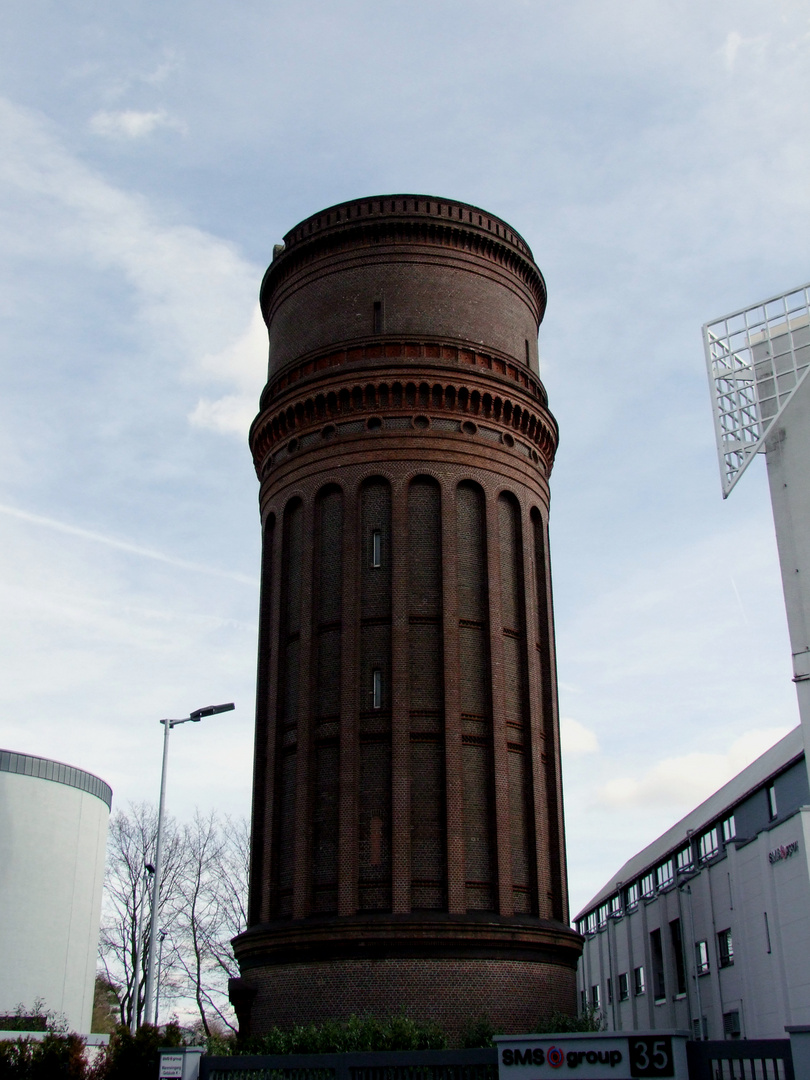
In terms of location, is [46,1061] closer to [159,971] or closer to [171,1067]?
[171,1067]

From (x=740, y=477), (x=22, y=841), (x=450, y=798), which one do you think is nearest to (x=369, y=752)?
(x=450, y=798)

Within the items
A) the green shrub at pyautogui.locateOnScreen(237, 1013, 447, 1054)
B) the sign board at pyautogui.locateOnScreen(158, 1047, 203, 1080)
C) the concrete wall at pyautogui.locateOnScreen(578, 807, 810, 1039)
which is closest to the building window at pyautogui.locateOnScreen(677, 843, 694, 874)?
the concrete wall at pyautogui.locateOnScreen(578, 807, 810, 1039)

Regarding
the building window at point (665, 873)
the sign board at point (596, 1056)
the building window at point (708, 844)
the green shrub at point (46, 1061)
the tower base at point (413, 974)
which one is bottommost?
the green shrub at point (46, 1061)

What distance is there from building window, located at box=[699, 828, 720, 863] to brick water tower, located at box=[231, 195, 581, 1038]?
45.5ft

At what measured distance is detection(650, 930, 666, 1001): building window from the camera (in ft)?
149

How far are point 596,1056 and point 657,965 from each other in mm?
31432

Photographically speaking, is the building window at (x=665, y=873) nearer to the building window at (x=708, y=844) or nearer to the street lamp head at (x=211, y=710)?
the building window at (x=708, y=844)

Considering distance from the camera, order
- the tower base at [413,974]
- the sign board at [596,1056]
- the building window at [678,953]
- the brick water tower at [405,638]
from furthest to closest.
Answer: the building window at [678,953] → the brick water tower at [405,638] → the tower base at [413,974] → the sign board at [596,1056]

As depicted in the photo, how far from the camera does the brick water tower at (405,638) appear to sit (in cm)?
2602

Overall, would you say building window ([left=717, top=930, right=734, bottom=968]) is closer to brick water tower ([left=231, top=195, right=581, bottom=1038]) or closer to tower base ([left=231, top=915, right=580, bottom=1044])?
brick water tower ([left=231, top=195, right=581, bottom=1038])

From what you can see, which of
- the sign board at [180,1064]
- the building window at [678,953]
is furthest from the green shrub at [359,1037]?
the building window at [678,953]

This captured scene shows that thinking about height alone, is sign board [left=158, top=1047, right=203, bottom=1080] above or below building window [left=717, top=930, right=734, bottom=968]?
below

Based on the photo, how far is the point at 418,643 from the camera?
28797mm

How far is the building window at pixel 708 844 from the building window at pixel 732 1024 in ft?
19.5
